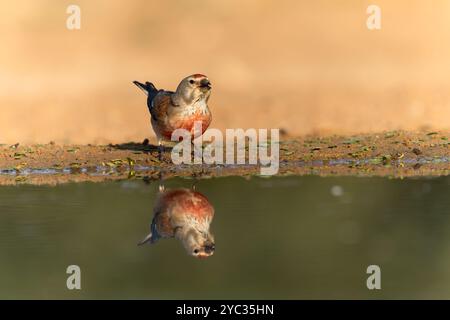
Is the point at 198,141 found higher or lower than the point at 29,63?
lower

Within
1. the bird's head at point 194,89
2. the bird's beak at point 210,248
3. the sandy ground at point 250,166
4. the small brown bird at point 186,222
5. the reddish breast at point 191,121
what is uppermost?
the bird's head at point 194,89

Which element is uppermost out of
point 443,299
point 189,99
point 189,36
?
point 189,36

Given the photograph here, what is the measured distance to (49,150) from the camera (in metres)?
14.5

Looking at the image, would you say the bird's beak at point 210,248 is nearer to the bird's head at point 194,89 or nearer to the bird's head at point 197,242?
the bird's head at point 197,242

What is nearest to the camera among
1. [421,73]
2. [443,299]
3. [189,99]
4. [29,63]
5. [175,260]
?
[443,299]

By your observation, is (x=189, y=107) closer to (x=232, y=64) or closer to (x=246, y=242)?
(x=246, y=242)

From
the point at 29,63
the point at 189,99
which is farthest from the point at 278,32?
A: the point at 189,99

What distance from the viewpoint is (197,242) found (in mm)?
8602

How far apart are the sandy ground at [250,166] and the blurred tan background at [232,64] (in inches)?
97.0

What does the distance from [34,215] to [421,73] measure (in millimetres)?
14460

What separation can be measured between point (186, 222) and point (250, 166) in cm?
386

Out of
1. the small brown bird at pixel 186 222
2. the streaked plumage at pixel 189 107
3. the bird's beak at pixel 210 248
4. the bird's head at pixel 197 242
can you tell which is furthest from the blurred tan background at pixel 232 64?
the bird's beak at pixel 210 248

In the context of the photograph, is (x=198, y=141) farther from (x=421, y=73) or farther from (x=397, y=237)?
(x=421, y=73)

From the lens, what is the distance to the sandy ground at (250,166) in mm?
12391
